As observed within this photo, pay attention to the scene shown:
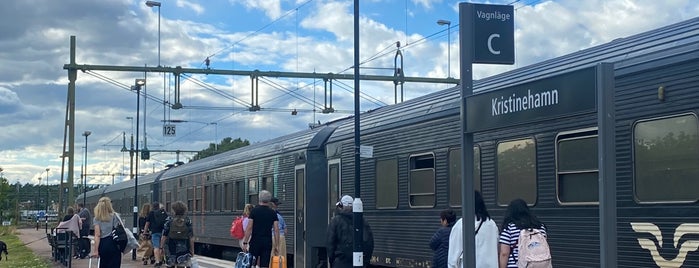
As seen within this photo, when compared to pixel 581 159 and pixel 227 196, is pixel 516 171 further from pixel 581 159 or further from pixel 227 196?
pixel 227 196

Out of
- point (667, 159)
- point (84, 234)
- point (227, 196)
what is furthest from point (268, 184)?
point (667, 159)

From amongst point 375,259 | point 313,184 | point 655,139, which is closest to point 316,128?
point 313,184

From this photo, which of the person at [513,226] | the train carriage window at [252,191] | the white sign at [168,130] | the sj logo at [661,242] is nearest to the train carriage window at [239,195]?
the train carriage window at [252,191]

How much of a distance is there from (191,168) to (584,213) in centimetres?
2296

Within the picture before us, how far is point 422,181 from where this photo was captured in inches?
515

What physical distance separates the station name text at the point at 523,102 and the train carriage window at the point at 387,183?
8.18m

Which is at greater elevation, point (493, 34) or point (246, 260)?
point (493, 34)

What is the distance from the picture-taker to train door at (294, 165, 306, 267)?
17.9 metres

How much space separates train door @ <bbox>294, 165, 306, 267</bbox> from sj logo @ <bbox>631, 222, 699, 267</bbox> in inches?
400

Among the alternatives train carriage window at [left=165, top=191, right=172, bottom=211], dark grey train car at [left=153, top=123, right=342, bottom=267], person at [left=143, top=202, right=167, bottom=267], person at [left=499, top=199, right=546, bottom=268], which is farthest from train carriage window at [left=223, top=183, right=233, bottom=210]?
person at [left=499, top=199, right=546, bottom=268]

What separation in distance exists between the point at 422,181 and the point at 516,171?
255 centimetres

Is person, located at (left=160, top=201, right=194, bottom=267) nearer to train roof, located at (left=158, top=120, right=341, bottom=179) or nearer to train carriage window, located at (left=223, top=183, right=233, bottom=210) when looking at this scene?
train roof, located at (left=158, top=120, right=341, bottom=179)

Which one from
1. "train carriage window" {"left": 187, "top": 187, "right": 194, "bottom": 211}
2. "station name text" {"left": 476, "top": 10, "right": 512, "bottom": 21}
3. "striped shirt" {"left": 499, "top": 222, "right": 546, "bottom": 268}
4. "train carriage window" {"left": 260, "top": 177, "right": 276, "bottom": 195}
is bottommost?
"striped shirt" {"left": 499, "top": 222, "right": 546, "bottom": 268}

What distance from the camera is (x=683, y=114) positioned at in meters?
7.96
